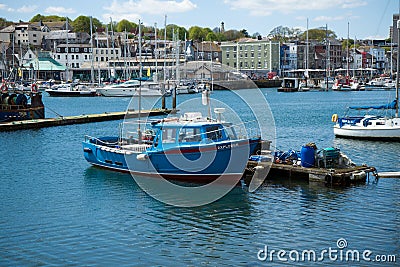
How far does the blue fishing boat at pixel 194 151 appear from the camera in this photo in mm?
23094

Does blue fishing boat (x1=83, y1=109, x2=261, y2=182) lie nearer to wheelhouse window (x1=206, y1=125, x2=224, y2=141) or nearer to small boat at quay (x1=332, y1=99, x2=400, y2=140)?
wheelhouse window (x1=206, y1=125, x2=224, y2=141)

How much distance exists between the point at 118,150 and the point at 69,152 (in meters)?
9.40

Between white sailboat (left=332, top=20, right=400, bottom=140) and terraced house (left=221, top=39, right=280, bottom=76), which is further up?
terraced house (left=221, top=39, right=280, bottom=76)

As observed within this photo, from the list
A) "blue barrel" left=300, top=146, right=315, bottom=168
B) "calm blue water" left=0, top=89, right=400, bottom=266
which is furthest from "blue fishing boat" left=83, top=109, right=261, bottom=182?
"blue barrel" left=300, top=146, right=315, bottom=168

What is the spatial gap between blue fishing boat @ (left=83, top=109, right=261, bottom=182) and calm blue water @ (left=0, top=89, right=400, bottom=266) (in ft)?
3.53

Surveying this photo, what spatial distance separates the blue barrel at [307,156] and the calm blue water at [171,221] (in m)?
0.98

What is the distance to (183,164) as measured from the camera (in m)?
23.7

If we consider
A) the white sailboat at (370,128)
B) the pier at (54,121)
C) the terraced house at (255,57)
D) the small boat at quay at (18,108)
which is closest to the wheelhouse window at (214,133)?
the white sailboat at (370,128)

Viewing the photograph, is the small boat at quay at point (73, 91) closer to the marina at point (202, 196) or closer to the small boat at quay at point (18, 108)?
the small boat at quay at point (18, 108)

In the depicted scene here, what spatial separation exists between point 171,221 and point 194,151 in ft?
14.3

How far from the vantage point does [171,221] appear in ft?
63.6

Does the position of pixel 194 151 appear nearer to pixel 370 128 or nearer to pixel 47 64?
pixel 370 128

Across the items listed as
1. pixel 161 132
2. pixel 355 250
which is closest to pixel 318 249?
pixel 355 250

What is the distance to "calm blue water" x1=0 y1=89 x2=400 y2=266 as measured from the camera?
16172 mm
